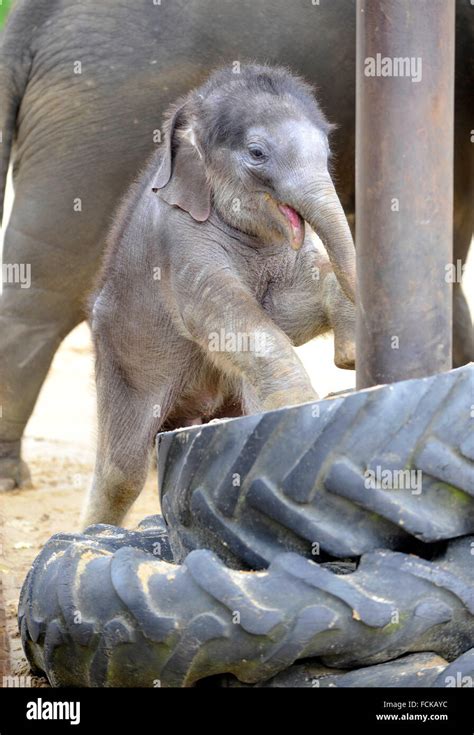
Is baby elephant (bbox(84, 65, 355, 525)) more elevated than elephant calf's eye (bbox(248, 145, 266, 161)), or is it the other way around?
elephant calf's eye (bbox(248, 145, 266, 161))

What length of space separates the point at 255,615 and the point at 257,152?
1578mm

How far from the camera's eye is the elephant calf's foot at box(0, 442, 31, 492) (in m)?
4.90

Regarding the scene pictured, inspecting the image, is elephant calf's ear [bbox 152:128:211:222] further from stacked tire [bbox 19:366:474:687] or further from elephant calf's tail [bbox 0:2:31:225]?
stacked tire [bbox 19:366:474:687]

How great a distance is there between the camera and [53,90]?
4.21 meters

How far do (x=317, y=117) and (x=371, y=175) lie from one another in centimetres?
99

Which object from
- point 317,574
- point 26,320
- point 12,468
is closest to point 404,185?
point 317,574

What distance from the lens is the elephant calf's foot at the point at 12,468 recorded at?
16.1 feet

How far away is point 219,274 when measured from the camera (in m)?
3.25

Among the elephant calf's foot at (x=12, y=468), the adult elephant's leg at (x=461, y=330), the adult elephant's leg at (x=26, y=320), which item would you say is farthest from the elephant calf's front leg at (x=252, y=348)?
the adult elephant's leg at (x=461, y=330)

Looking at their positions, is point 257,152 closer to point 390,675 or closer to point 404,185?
point 404,185

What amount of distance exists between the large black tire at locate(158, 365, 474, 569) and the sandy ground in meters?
0.59
